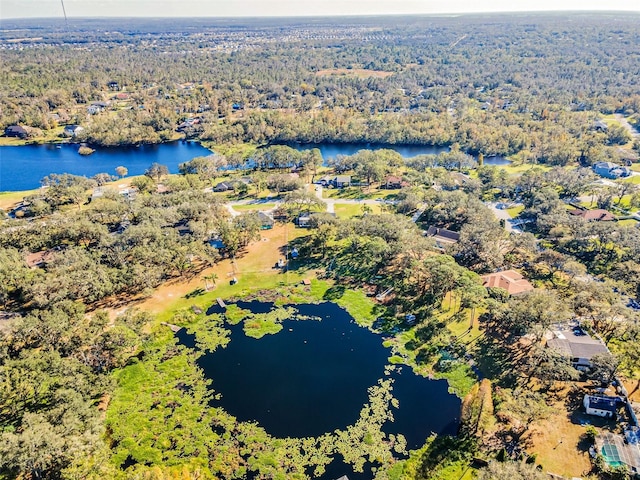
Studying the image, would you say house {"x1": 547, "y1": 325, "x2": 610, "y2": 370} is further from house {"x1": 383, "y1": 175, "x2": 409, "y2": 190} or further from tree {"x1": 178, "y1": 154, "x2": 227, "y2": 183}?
tree {"x1": 178, "y1": 154, "x2": 227, "y2": 183}

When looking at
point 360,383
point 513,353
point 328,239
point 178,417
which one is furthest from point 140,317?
point 513,353

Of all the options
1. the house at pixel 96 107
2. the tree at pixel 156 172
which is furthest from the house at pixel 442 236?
the house at pixel 96 107

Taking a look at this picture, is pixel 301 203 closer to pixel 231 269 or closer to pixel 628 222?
pixel 231 269

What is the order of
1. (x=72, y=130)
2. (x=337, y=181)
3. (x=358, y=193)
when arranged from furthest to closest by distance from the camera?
(x=72, y=130) → (x=337, y=181) → (x=358, y=193)

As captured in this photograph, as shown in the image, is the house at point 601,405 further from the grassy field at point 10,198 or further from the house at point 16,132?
the house at point 16,132

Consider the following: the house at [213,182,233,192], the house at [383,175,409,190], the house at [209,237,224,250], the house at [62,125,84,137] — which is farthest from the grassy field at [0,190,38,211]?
the house at [383,175,409,190]

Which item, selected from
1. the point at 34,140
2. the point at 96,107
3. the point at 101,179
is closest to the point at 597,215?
the point at 101,179
